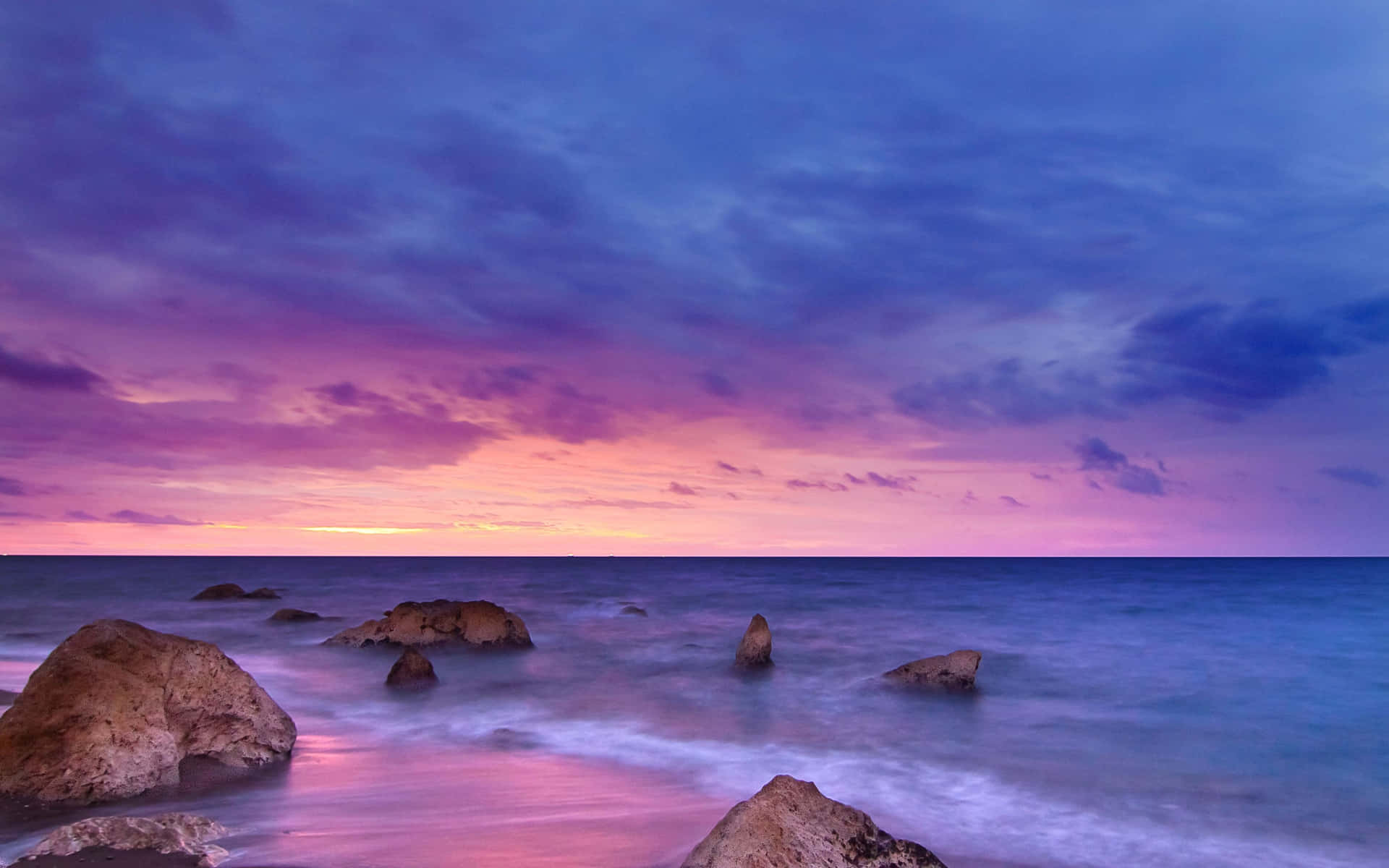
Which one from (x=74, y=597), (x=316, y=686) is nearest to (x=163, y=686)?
(x=316, y=686)

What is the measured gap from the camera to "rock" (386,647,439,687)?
1789 cm

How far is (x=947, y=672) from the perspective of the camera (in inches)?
730

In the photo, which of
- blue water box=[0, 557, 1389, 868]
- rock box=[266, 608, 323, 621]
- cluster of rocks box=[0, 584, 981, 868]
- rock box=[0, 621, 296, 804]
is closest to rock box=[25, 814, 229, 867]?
cluster of rocks box=[0, 584, 981, 868]

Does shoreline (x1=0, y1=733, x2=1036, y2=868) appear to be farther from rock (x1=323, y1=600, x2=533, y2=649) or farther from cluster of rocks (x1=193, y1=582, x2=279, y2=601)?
cluster of rocks (x1=193, y1=582, x2=279, y2=601)

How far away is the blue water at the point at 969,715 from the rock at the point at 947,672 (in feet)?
1.95

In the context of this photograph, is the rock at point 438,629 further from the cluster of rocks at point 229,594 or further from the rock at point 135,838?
the cluster of rocks at point 229,594

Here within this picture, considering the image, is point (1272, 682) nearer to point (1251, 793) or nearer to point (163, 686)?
point (1251, 793)

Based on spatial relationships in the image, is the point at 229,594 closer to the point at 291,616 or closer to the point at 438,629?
the point at 291,616

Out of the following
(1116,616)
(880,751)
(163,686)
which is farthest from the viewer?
(1116,616)

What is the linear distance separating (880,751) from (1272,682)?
14.5 metres

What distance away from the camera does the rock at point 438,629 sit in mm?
24359

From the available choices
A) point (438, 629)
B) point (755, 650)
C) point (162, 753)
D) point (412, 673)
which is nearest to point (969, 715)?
point (755, 650)

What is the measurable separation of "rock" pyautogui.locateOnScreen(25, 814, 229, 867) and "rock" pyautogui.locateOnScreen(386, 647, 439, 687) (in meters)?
10.4

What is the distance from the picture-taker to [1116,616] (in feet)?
139
